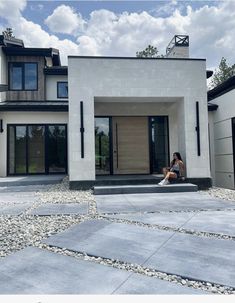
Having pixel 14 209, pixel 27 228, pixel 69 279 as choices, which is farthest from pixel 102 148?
pixel 69 279

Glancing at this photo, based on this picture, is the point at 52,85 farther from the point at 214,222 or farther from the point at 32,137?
the point at 214,222

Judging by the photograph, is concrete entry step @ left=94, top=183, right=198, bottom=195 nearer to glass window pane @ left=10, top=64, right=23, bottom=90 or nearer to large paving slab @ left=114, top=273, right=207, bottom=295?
large paving slab @ left=114, top=273, right=207, bottom=295

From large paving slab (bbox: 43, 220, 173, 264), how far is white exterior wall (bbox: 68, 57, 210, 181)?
14.8ft

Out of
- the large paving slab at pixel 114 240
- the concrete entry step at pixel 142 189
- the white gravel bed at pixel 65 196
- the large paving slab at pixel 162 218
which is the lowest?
the large paving slab at pixel 114 240

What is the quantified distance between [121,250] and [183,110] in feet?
22.3

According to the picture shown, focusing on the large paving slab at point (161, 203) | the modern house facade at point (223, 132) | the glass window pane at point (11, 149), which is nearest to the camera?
the large paving slab at point (161, 203)

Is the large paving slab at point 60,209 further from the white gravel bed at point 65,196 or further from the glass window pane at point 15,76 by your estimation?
the glass window pane at point 15,76

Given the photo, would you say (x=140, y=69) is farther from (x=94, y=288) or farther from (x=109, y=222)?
(x=94, y=288)

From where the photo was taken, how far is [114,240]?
382 cm

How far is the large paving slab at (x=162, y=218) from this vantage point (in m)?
4.66

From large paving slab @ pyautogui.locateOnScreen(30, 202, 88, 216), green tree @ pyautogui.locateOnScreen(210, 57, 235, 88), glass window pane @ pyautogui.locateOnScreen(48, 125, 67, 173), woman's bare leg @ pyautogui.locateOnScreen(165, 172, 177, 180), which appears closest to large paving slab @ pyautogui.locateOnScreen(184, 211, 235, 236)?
large paving slab @ pyautogui.locateOnScreen(30, 202, 88, 216)

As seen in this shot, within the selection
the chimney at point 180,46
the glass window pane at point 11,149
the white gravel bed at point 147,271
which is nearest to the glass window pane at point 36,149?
the glass window pane at point 11,149

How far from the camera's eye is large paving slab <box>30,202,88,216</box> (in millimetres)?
5477

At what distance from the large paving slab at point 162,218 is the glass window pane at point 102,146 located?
19.8 ft
